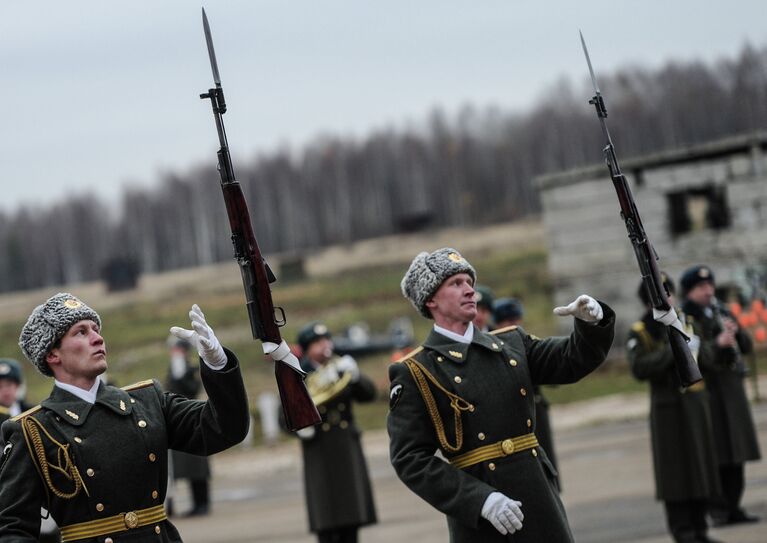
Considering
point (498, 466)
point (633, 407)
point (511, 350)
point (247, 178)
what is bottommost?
point (633, 407)

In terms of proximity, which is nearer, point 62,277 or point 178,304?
point 178,304

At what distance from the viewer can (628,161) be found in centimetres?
2672

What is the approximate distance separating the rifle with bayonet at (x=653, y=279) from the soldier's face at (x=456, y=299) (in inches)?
31.8

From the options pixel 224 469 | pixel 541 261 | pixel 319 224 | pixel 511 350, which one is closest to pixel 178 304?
pixel 541 261

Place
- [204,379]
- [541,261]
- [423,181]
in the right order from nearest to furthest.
→ [204,379], [541,261], [423,181]

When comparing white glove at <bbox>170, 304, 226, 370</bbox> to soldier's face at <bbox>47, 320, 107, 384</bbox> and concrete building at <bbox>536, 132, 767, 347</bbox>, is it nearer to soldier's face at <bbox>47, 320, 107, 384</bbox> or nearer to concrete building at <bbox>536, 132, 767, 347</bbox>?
soldier's face at <bbox>47, 320, 107, 384</bbox>

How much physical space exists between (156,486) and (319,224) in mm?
95191

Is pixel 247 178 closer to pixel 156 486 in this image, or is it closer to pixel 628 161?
pixel 628 161

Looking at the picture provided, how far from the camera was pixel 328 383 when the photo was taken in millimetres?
10969

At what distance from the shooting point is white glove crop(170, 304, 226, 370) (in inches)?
202

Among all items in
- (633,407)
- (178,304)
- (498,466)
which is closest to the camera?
(498,466)

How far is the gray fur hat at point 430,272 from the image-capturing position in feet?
20.7

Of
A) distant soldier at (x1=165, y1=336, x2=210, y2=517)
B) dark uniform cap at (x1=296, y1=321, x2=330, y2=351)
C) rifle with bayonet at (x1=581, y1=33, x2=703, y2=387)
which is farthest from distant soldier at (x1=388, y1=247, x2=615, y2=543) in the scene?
distant soldier at (x1=165, y1=336, x2=210, y2=517)

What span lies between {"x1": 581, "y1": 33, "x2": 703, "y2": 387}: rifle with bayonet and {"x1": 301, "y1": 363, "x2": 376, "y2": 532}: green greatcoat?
528 centimetres
